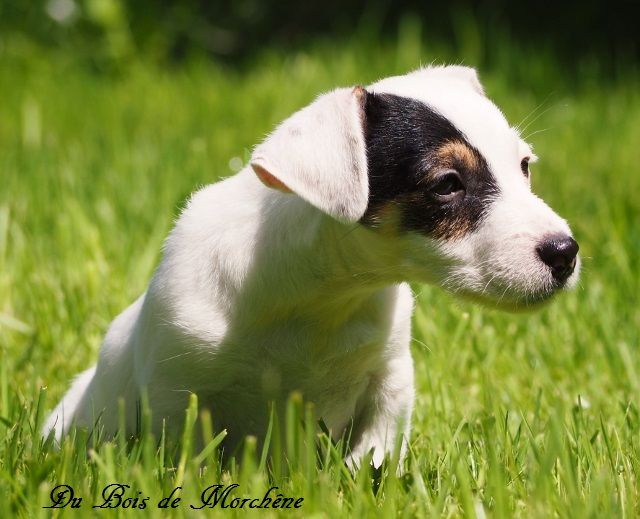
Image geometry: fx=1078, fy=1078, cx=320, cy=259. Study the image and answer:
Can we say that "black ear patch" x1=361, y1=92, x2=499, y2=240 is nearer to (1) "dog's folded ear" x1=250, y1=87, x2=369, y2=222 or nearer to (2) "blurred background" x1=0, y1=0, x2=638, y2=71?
(1) "dog's folded ear" x1=250, y1=87, x2=369, y2=222

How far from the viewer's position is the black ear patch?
8.70ft

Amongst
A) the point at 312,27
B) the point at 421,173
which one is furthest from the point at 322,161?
the point at 312,27

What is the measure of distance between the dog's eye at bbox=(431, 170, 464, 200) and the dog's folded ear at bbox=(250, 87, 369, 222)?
0.67ft

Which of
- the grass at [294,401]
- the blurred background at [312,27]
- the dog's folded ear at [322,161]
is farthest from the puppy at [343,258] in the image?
the blurred background at [312,27]

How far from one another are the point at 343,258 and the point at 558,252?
0.56 meters

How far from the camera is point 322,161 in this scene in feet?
8.27

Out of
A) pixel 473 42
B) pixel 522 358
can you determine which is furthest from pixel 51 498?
pixel 473 42

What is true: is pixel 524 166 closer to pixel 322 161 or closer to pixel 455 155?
pixel 455 155

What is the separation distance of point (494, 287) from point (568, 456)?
0.46 meters

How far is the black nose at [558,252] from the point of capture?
100 inches

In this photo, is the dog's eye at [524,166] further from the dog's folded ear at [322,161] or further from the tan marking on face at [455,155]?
the dog's folded ear at [322,161]

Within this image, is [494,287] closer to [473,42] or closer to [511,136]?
[511,136]

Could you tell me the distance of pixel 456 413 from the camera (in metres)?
3.32

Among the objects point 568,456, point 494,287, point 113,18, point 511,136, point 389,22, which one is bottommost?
point 389,22
